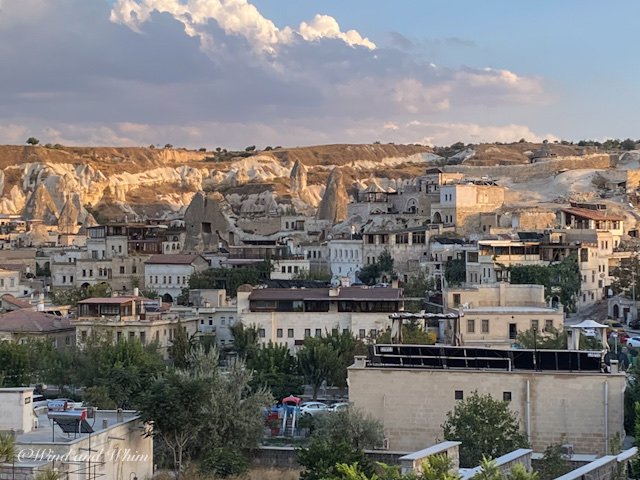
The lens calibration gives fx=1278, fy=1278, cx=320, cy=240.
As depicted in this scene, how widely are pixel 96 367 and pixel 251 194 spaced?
286ft

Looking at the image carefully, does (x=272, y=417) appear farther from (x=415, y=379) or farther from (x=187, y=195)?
(x=187, y=195)

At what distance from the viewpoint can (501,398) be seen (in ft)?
105

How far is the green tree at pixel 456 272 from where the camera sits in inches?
2544

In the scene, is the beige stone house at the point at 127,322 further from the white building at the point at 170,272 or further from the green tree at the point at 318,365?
the white building at the point at 170,272

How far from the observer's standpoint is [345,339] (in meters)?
48.0

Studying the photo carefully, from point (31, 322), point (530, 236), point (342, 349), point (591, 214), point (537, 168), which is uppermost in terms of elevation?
point (537, 168)

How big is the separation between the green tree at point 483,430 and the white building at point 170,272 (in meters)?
45.7

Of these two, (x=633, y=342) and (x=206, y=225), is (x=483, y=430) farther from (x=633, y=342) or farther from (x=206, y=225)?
(x=206, y=225)

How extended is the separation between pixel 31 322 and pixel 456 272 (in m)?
22.2

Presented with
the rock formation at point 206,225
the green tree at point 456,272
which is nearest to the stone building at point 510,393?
the green tree at point 456,272

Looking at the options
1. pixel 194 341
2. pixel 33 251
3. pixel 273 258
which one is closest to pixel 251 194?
pixel 33 251

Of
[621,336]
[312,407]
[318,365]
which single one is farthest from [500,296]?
[312,407]

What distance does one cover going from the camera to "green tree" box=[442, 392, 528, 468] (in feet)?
95.9

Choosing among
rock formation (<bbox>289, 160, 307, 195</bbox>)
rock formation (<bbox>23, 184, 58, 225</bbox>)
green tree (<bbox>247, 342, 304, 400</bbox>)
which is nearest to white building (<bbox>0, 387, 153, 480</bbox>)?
A: green tree (<bbox>247, 342, 304, 400</bbox>)
